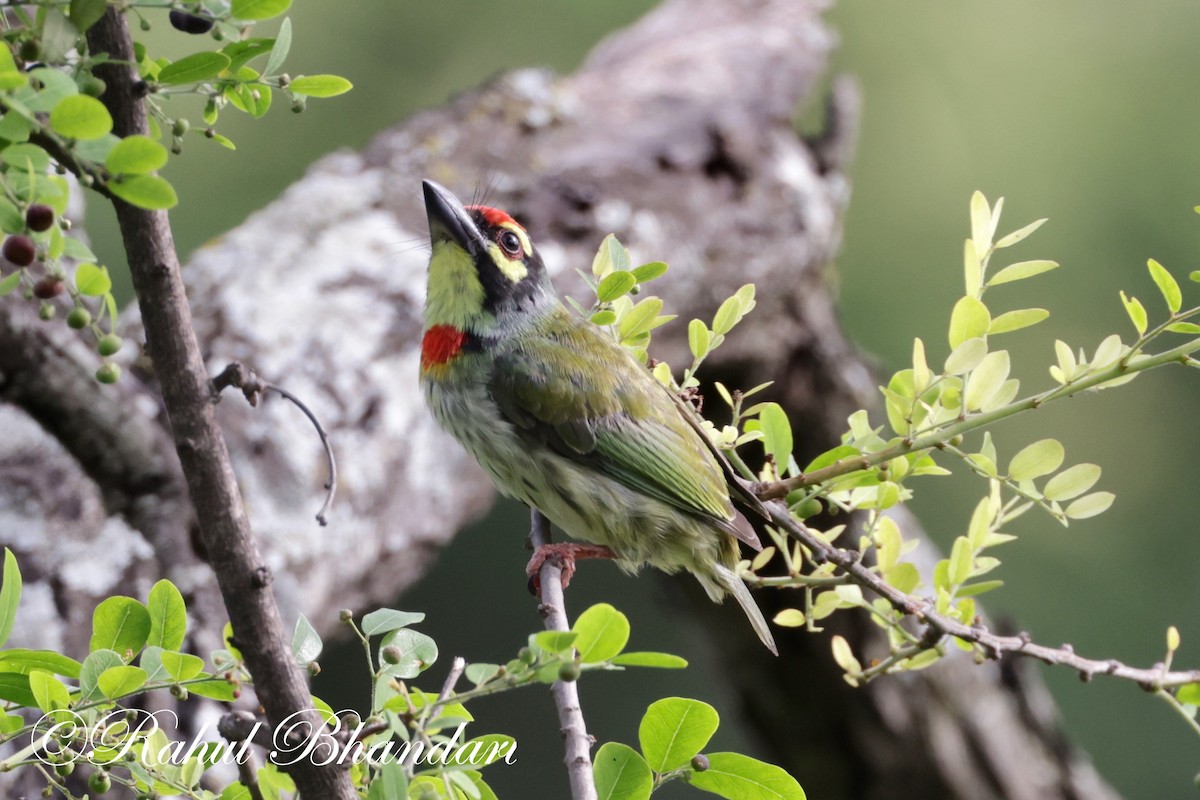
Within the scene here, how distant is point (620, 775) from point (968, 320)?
0.83 meters

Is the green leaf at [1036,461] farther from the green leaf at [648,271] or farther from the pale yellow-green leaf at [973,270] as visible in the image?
the green leaf at [648,271]

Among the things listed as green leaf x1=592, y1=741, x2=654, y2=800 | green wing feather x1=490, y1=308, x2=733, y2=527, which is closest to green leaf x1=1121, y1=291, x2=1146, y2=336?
green leaf x1=592, y1=741, x2=654, y2=800

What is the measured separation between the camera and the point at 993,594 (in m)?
9.91

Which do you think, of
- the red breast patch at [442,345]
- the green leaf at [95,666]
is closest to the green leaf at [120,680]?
the green leaf at [95,666]

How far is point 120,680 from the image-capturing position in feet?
4.35

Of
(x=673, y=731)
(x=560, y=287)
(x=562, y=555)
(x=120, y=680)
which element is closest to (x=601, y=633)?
(x=673, y=731)

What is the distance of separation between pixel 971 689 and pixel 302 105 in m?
4.10

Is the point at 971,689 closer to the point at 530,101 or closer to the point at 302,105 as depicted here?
the point at 530,101

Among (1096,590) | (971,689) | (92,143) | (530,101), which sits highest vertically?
(530,101)

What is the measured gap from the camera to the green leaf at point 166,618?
1415 millimetres

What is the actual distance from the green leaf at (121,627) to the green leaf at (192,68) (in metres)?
0.61

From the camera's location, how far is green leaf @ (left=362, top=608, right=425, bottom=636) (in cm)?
137

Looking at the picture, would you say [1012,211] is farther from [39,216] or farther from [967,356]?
[39,216]

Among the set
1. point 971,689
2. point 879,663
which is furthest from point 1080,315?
point 879,663
